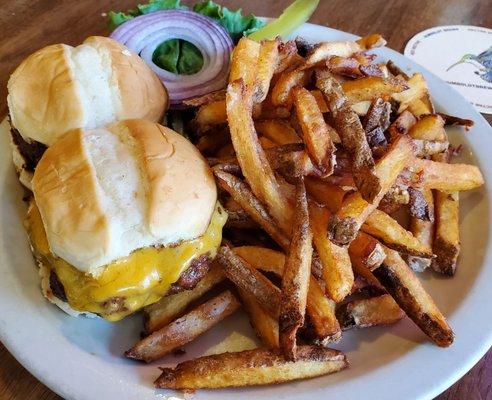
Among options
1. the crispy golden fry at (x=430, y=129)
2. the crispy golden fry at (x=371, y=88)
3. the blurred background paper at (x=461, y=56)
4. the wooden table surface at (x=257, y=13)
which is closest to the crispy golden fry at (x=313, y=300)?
the crispy golden fry at (x=371, y=88)

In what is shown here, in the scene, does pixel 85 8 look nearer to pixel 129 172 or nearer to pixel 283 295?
pixel 129 172

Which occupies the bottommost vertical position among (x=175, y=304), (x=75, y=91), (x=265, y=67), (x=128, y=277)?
(x=175, y=304)

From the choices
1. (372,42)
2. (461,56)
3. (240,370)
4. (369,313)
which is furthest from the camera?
(461,56)

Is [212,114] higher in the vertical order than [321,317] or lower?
higher

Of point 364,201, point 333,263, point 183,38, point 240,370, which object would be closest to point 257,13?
point 183,38

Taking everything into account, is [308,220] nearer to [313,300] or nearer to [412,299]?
[313,300]

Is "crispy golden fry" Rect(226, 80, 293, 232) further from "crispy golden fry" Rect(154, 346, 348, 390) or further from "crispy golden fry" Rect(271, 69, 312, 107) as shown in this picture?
"crispy golden fry" Rect(154, 346, 348, 390)

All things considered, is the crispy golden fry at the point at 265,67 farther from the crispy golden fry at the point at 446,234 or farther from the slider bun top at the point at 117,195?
the crispy golden fry at the point at 446,234
